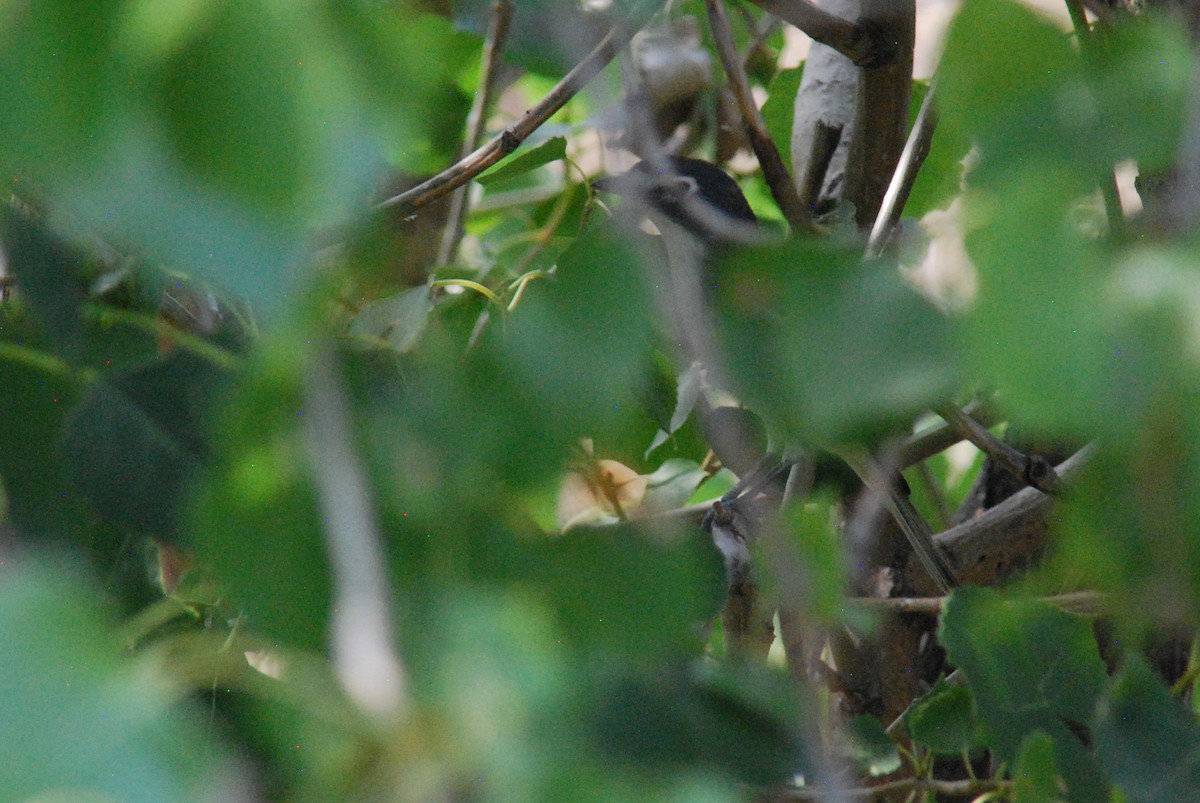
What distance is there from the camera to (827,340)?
0.15 m

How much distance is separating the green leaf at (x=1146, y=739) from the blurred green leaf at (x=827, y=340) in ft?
0.64

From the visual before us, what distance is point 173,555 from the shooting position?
18.5 inches

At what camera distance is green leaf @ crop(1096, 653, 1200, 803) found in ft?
0.97

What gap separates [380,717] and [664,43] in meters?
0.90

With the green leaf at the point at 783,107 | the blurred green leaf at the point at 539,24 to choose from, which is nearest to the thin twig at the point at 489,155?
the blurred green leaf at the point at 539,24

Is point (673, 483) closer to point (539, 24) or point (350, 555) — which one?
point (539, 24)

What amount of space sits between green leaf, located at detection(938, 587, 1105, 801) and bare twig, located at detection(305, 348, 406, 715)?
0.24 m

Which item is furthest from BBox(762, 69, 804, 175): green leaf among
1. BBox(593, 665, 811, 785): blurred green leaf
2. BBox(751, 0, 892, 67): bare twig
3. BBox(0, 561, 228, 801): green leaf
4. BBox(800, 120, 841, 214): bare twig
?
BBox(0, 561, 228, 801): green leaf

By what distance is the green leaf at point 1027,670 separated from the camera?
33cm

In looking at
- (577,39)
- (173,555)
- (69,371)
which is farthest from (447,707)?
(173,555)

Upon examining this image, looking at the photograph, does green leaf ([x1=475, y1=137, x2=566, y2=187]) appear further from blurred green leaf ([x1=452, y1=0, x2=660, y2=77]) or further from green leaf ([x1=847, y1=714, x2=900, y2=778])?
green leaf ([x1=847, y1=714, x2=900, y2=778])

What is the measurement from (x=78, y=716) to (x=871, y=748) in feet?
1.30

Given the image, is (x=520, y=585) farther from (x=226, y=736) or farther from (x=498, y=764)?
(x=226, y=736)

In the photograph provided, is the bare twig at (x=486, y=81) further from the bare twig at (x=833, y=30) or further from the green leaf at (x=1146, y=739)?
the green leaf at (x=1146, y=739)
